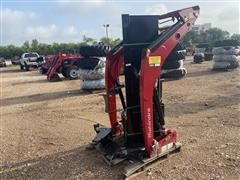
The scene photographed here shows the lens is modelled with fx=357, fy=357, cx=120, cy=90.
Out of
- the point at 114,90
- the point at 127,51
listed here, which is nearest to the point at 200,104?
the point at 114,90

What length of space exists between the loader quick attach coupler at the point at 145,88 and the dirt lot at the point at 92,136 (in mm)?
235

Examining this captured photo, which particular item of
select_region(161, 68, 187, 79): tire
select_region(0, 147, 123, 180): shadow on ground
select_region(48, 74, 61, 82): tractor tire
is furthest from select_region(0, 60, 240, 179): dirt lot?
select_region(48, 74, 61, 82): tractor tire

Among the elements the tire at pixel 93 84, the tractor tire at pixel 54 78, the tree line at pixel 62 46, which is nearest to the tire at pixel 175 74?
the tire at pixel 93 84

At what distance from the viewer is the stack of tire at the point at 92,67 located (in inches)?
542

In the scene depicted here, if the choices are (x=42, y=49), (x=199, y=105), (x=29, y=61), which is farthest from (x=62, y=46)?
(x=199, y=105)

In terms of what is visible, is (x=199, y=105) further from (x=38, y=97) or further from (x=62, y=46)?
(x=62, y=46)

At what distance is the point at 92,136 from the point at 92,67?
7083 millimetres

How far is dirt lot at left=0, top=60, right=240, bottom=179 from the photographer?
528 cm

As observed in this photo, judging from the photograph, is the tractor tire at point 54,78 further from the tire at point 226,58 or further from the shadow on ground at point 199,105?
the shadow on ground at point 199,105

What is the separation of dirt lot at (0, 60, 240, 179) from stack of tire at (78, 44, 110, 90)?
2.06 meters

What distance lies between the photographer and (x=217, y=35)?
83375mm

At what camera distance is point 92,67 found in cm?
1410

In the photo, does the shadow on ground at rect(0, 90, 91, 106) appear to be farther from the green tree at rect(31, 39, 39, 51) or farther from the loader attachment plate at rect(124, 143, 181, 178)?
the green tree at rect(31, 39, 39, 51)

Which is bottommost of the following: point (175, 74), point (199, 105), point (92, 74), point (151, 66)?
point (199, 105)
